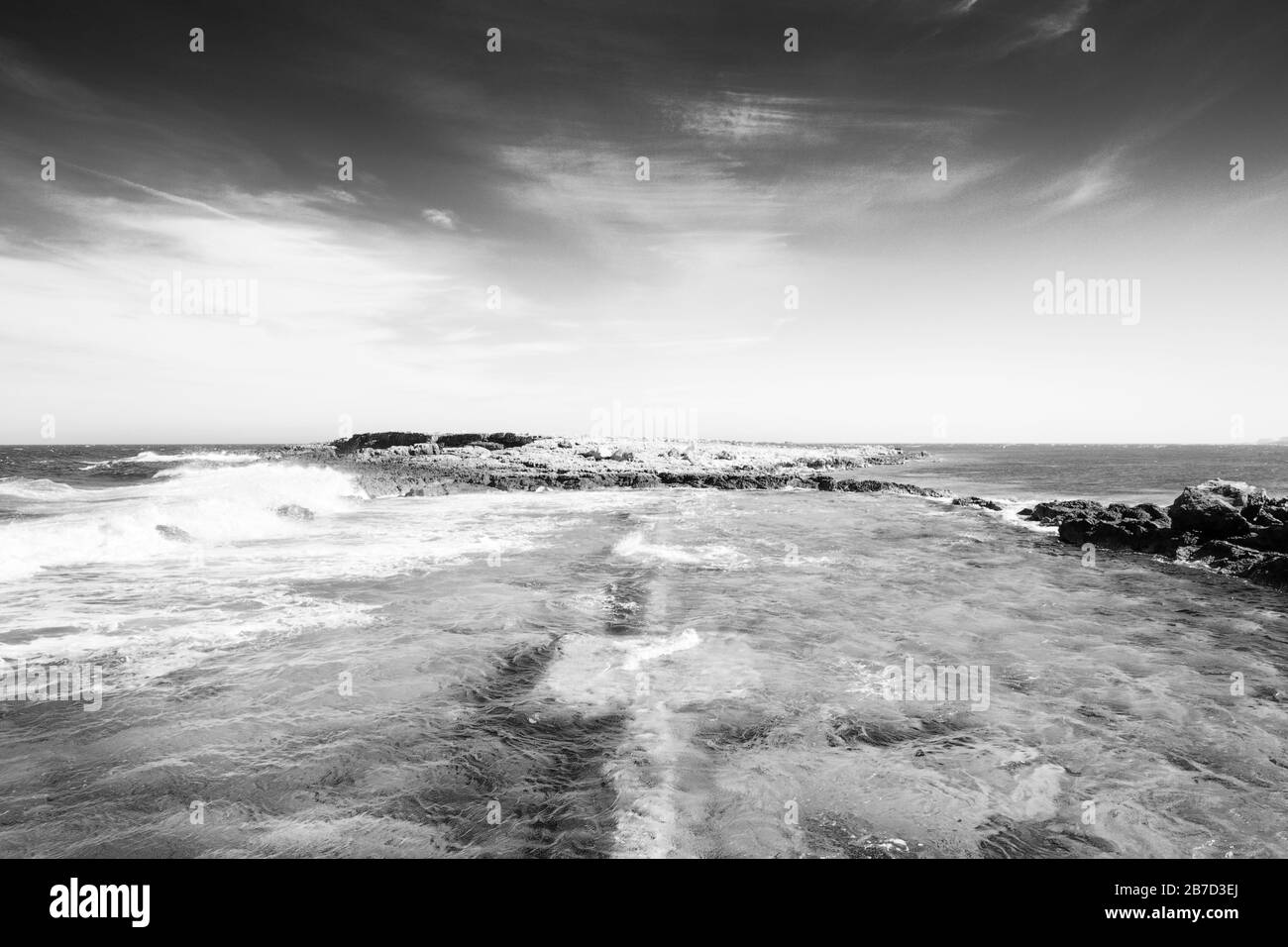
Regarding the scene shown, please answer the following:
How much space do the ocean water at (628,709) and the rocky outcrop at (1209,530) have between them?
1.29 metres

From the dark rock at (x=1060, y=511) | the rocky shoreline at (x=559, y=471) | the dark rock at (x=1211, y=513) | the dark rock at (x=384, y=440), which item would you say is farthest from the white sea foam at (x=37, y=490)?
the dark rock at (x=1211, y=513)

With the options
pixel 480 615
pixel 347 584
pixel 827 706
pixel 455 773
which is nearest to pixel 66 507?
pixel 347 584

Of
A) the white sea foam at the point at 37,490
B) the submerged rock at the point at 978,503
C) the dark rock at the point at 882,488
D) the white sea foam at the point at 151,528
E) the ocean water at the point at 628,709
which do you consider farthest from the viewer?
the dark rock at the point at 882,488

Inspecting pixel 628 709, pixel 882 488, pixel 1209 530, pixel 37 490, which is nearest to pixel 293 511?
pixel 628 709

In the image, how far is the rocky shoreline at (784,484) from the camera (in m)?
18.3

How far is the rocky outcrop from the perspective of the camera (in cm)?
1661

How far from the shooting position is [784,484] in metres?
46.2

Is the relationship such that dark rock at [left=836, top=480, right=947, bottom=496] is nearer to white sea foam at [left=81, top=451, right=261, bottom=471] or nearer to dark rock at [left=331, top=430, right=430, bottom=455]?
dark rock at [left=331, top=430, right=430, bottom=455]

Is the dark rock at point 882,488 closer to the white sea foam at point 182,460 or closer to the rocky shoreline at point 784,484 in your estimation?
the rocky shoreline at point 784,484
